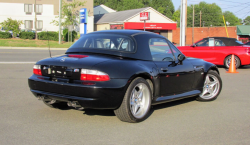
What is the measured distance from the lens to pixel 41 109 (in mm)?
5902

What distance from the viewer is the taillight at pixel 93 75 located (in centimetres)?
462

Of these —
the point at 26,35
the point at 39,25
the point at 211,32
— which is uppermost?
the point at 39,25

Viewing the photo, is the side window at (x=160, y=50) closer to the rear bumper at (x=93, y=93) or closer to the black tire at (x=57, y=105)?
the rear bumper at (x=93, y=93)

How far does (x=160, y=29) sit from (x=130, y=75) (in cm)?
5471

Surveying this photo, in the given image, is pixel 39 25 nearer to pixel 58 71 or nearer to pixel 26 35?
pixel 26 35

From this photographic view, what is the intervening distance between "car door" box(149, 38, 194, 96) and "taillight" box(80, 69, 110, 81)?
49.3 inches

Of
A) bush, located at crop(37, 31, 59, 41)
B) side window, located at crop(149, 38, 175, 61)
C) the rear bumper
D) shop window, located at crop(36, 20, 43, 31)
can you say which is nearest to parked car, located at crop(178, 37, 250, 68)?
side window, located at crop(149, 38, 175, 61)

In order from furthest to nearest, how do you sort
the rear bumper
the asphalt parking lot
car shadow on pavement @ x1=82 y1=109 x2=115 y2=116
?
car shadow on pavement @ x1=82 y1=109 x2=115 y2=116 < the rear bumper < the asphalt parking lot

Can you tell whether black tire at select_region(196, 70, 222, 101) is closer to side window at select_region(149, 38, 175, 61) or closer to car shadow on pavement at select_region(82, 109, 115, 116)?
side window at select_region(149, 38, 175, 61)

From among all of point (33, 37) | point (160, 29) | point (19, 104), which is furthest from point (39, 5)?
point (19, 104)

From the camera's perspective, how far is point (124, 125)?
16.2ft

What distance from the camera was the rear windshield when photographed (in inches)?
214

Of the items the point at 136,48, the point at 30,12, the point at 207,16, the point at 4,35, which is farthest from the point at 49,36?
the point at 207,16

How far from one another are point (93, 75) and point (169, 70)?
174cm
